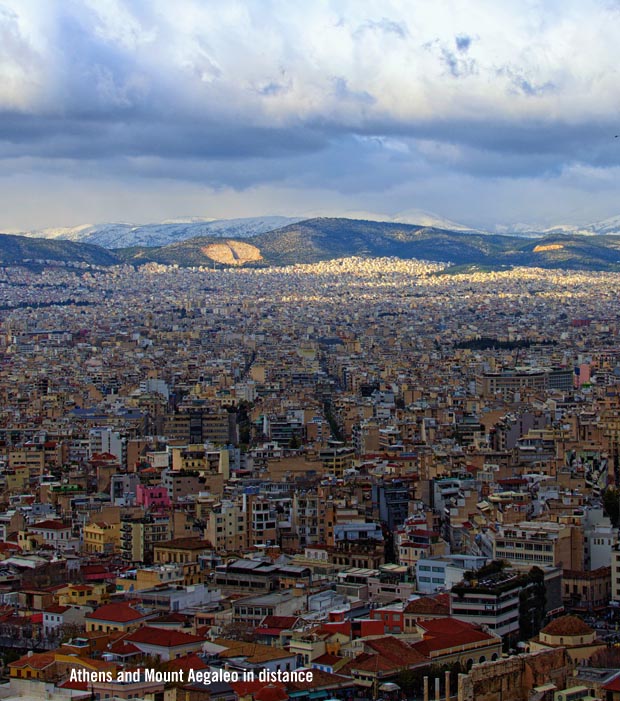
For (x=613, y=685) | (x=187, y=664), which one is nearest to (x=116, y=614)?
(x=187, y=664)

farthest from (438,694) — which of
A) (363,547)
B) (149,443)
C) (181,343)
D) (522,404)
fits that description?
(181,343)

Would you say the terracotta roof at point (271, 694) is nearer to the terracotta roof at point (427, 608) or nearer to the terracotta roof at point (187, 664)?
the terracotta roof at point (187, 664)

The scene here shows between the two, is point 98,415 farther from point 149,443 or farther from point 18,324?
point 18,324

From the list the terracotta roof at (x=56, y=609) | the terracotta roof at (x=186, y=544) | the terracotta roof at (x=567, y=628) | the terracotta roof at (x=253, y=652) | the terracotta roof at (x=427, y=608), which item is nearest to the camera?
the terracotta roof at (x=253, y=652)

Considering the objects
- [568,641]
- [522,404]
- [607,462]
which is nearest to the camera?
[568,641]

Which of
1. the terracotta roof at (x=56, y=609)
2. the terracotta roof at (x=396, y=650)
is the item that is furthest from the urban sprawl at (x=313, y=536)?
the terracotta roof at (x=56, y=609)

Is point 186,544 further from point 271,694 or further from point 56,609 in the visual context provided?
point 271,694
